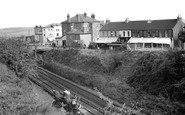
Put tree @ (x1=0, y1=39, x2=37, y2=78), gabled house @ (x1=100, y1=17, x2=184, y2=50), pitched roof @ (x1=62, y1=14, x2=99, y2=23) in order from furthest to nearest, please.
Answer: pitched roof @ (x1=62, y1=14, x2=99, y2=23), gabled house @ (x1=100, y1=17, x2=184, y2=50), tree @ (x1=0, y1=39, x2=37, y2=78)

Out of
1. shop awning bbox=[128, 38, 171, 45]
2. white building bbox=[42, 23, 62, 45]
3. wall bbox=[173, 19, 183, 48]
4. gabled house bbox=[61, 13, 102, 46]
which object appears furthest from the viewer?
white building bbox=[42, 23, 62, 45]

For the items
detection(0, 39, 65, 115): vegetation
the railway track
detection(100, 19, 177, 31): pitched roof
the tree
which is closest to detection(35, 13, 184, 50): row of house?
detection(100, 19, 177, 31): pitched roof

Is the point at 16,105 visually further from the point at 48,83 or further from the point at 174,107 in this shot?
the point at 48,83

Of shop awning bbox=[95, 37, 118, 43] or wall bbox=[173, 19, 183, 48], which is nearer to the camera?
wall bbox=[173, 19, 183, 48]

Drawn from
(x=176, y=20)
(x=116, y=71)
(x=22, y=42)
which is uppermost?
(x=176, y=20)

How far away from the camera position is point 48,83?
30.3 metres

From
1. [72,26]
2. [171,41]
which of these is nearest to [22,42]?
[171,41]

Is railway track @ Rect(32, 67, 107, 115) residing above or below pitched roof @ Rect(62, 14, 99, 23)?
below

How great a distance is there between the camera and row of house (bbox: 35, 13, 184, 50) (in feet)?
124

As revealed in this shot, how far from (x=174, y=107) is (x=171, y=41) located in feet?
69.6

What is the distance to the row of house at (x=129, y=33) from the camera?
3791 cm

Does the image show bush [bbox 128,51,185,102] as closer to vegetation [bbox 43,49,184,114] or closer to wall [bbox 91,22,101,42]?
vegetation [bbox 43,49,184,114]

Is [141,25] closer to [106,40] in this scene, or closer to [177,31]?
[177,31]

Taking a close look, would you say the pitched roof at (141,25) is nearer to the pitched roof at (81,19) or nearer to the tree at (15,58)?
the pitched roof at (81,19)
